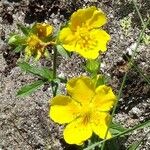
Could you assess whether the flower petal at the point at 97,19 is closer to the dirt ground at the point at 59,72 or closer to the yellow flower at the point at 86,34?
the yellow flower at the point at 86,34

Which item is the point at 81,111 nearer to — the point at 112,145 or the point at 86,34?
the point at 112,145

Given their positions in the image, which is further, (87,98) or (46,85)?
(46,85)

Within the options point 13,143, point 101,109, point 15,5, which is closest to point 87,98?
point 101,109

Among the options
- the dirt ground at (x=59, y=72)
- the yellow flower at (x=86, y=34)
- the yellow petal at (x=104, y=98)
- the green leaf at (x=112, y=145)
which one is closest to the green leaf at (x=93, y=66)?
the yellow flower at (x=86, y=34)

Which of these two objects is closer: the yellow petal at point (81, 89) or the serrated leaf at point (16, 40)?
the yellow petal at point (81, 89)

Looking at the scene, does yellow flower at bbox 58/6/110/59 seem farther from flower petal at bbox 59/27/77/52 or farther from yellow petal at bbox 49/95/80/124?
yellow petal at bbox 49/95/80/124

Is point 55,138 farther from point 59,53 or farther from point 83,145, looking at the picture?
point 59,53

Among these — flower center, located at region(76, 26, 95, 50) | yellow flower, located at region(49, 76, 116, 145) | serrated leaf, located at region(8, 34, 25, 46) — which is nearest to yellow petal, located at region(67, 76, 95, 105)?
yellow flower, located at region(49, 76, 116, 145)
